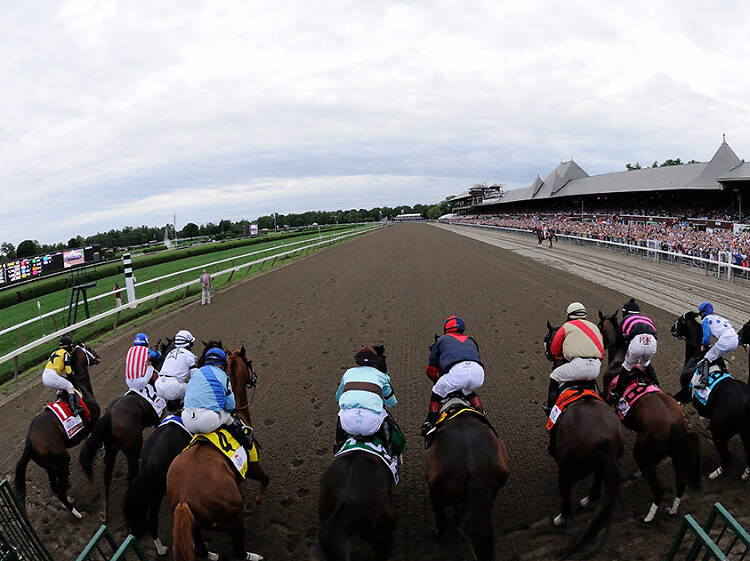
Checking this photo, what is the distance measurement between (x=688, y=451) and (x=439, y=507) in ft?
6.76

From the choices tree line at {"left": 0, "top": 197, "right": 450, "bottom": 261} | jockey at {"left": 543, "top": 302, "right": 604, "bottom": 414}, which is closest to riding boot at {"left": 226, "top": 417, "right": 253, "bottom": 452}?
jockey at {"left": 543, "top": 302, "right": 604, "bottom": 414}

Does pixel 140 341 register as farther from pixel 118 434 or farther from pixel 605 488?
pixel 605 488

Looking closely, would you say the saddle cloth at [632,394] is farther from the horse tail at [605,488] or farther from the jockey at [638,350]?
the horse tail at [605,488]

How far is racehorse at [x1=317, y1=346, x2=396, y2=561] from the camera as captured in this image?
273cm

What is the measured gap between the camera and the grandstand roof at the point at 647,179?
2558cm

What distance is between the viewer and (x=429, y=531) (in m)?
3.61

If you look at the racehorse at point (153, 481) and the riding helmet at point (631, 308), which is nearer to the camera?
the racehorse at point (153, 481)

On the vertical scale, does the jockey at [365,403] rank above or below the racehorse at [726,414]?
above

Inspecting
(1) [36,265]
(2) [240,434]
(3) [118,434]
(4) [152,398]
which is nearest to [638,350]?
(2) [240,434]

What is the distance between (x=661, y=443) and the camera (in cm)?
358

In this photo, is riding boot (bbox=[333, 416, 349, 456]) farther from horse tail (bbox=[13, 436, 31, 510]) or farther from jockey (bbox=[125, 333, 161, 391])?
horse tail (bbox=[13, 436, 31, 510])

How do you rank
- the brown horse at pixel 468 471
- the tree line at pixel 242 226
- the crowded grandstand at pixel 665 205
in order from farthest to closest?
the tree line at pixel 242 226
the crowded grandstand at pixel 665 205
the brown horse at pixel 468 471

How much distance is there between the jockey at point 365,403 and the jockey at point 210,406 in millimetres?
899

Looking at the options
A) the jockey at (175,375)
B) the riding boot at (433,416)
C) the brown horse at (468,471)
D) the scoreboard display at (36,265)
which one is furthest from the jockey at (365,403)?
the scoreboard display at (36,265)
